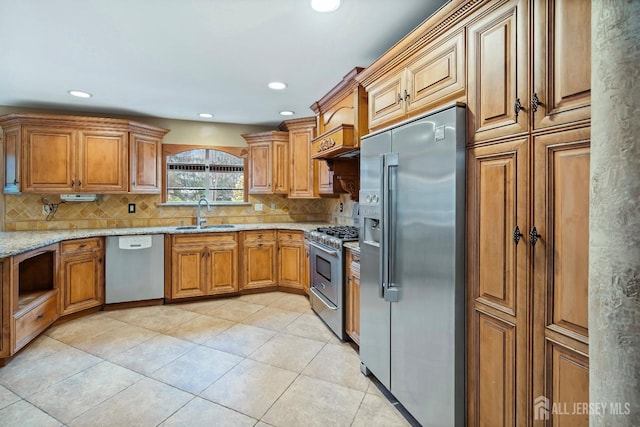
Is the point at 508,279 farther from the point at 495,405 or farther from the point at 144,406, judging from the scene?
the point at 144,406

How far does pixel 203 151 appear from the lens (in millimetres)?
4629

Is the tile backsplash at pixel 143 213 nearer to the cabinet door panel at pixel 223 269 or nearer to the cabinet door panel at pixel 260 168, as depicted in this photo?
the cabinet door panel at pixel 260 168

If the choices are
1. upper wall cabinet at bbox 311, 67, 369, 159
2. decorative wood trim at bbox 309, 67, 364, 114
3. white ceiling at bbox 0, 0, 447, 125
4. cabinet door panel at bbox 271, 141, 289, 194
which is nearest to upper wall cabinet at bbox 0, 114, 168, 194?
white ceiling at bbox 0, 0, 447, 125

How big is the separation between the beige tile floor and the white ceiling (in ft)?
7.98

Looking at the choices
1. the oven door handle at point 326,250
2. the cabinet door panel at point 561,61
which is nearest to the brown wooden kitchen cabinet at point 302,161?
the oven door handle at point 326,250

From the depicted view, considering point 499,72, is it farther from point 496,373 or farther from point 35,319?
point 35,319

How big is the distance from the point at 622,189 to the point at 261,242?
3800 millimetres

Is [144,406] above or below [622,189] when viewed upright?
below

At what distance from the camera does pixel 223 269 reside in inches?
160

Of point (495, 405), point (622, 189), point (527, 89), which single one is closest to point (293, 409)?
point (495, 405)

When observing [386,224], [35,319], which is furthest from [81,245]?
[386,224]

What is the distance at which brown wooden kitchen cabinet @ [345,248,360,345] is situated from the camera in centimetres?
261

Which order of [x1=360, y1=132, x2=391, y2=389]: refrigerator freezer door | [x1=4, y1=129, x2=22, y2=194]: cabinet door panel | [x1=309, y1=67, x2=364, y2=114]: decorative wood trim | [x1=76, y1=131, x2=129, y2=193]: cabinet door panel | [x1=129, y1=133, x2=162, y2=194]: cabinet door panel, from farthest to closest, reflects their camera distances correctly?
1. [x1=129, y1=133, x2=162, y2=194]: cabinet door panel
2. [x1=76, y1=131, x2=129, y2=193]: cabinet door panel
3. [x1=4, y1=129, x2=22, y2=194]: cabinet door panel
4. [x1=309, y1=67, x2=364, y2=114]: decorative wood trim
5. [x1=360, y1=132, x2=391, y2=389]: refrigerator freezer door

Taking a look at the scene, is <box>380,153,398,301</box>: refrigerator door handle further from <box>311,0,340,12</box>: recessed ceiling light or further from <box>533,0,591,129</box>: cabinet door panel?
<box>311,0,340,12</box>: recessed ceiling light
